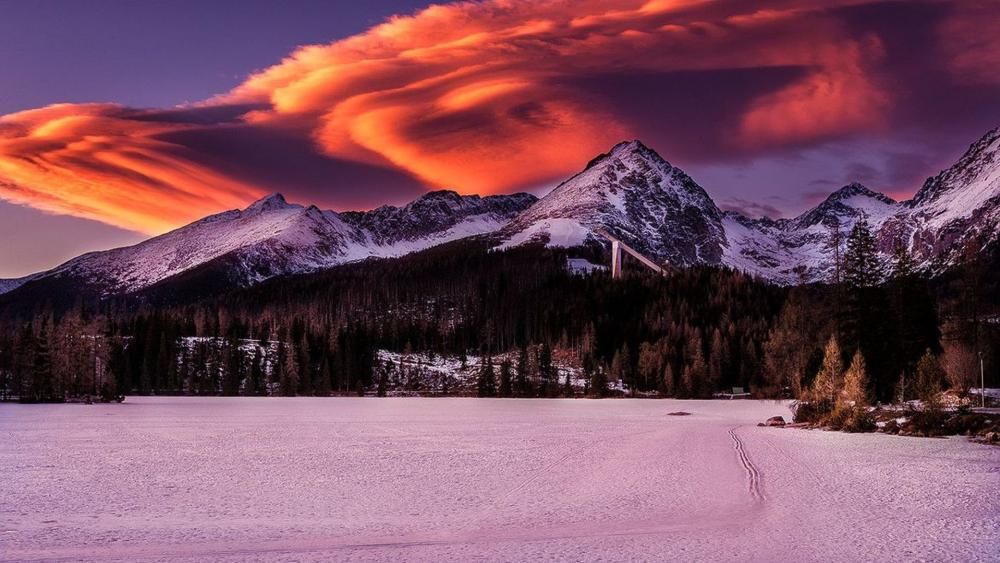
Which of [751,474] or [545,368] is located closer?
[751,474]

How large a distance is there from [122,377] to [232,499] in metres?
160

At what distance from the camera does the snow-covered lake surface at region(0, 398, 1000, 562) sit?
15.6 meters

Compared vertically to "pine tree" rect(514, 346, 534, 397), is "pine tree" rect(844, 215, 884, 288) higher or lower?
higher

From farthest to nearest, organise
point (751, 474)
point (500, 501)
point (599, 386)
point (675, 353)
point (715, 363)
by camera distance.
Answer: point (675, 353) → point (715, 363) → point (599, 386) → point (751, 474) → point (500, 501)

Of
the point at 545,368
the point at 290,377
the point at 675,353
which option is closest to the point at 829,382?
the point at 545,368

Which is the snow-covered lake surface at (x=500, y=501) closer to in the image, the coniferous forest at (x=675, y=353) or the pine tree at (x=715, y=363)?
the coniferous forest at (x=675, y=353)

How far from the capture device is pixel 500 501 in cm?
2133

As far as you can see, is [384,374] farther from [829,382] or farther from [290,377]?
[829,382]

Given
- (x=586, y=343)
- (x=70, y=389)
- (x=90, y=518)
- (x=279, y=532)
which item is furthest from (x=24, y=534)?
(x=586, y=343)

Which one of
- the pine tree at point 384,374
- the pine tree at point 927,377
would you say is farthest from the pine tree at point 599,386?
the pine tree at point 927,377

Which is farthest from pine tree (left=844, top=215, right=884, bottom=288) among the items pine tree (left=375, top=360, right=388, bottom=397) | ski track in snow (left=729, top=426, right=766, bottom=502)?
pine tree (left=375, top=360, right=388, bottom=397)

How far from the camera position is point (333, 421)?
61.6m

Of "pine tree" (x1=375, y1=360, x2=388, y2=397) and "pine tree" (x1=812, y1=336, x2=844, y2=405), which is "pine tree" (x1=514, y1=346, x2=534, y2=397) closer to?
"pine tree" (x1=375, y1=360, x2=388, y2=397)

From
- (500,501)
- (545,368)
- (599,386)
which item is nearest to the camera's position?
(500,501)
